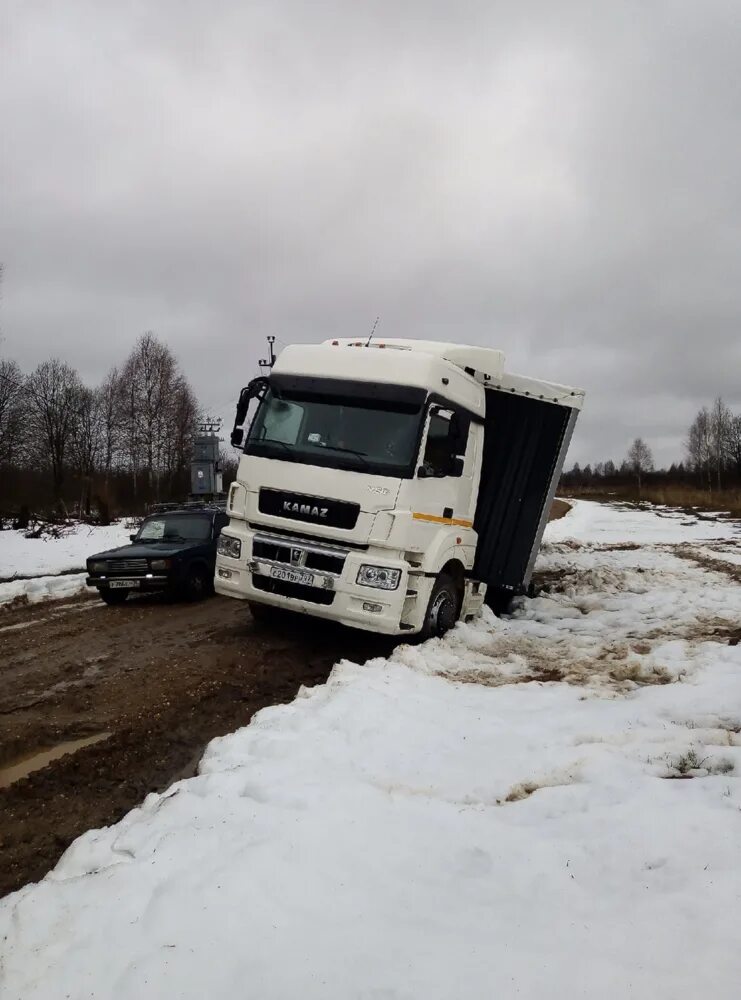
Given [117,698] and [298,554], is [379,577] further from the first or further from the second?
[117,698]

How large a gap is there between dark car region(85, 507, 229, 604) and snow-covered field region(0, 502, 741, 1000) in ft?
21.2

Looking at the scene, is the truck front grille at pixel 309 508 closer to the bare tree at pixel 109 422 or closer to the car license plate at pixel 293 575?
the car license plate at pixel 293 575

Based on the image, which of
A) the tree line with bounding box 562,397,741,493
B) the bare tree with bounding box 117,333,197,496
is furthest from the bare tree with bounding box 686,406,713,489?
the bare tree with bounding box 117,333,197,496

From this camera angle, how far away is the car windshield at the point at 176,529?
1230 centimetres

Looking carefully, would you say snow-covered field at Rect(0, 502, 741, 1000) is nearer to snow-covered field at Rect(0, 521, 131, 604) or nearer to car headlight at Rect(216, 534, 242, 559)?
car headlight at Rect(216, 534, 242, 559)

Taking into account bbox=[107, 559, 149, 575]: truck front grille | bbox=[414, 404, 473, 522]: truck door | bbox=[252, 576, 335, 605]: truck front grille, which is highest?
bbox=[414, 404, 473, 522]: truck door

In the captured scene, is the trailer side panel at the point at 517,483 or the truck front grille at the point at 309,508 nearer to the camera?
the truck front grille at the point at 309,508

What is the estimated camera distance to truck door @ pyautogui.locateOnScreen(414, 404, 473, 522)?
7.28 m

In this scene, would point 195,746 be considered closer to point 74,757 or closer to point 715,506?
point 74,757

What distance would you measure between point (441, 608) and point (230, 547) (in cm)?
253

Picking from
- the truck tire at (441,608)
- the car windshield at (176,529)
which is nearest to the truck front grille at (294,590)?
the truck tire at (441,608)

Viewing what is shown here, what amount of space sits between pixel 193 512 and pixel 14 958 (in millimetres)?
10530

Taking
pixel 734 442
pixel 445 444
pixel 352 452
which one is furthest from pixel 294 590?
pixel 734 442

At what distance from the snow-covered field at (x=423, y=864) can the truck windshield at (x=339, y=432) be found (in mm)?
2674
